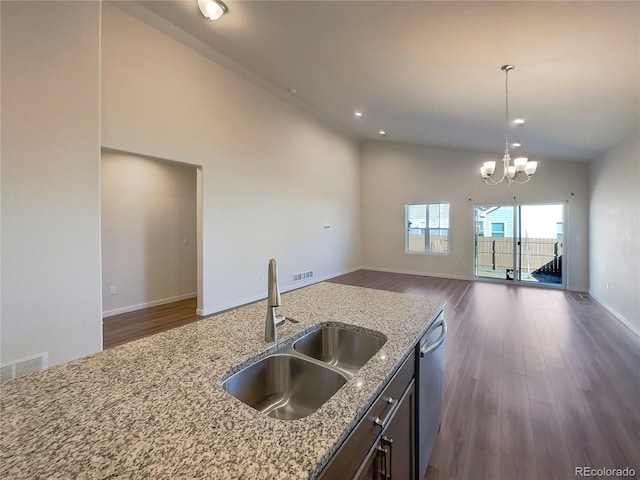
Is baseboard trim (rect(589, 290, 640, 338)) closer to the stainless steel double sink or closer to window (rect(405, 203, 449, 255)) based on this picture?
window (rect(405, 203, 449, 255))

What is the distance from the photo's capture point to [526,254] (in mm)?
6590

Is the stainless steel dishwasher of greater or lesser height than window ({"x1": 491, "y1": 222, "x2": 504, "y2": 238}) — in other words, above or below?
below

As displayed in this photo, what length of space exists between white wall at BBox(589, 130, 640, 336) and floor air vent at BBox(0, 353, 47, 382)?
21.1ft

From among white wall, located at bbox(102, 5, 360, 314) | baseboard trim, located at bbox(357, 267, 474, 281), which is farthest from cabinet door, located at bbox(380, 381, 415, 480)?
baseboard trim, located at bbox(357, 267, 474, 281)

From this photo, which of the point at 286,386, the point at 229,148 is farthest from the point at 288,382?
the point at 229,148

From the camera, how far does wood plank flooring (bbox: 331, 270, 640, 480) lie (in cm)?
169

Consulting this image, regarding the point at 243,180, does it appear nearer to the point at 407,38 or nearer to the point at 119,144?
the point at 119,144

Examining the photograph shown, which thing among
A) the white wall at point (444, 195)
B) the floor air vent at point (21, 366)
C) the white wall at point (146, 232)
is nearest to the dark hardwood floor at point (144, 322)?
the white wall at point (146, 232)

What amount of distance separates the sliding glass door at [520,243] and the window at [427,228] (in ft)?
2.54

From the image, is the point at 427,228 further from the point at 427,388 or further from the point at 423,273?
the point at 427,388

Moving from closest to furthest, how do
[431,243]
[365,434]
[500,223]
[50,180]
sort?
1. [365,434]
2. [50,180]
3. [500,223]
4. [431,243]

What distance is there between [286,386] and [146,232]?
4486 mm

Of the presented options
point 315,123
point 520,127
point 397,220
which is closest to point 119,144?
point 315,123

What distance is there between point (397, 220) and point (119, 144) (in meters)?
6.65
